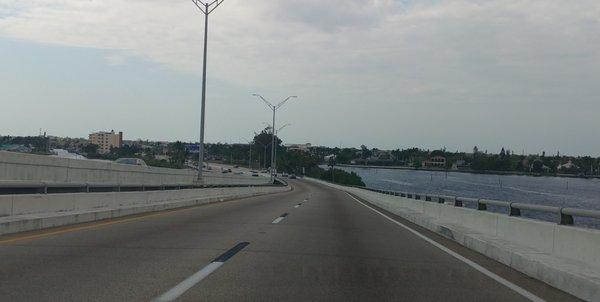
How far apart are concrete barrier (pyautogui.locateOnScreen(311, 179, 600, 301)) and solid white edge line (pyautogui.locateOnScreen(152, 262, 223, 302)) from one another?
200 inches

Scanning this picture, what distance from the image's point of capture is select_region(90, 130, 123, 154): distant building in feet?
250

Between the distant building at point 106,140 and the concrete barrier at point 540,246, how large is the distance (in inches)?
2541

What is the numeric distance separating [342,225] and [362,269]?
9459 mm

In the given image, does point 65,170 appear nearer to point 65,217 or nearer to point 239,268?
point 65,217

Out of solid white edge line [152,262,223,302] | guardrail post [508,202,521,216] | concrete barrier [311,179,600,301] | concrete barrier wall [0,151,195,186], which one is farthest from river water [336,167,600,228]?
solid white edge line [152,262,223,302]

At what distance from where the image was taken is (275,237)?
48.6 ft

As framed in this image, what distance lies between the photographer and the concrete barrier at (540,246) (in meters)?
8.57

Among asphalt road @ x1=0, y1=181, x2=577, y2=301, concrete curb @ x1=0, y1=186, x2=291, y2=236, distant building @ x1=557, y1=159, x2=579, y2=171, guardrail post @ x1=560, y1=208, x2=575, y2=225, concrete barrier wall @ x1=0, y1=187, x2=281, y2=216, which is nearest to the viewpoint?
asphalt road @ x1=0, y1=181, x2=577, y2=301

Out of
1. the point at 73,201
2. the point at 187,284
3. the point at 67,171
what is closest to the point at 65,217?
the point at 73,201

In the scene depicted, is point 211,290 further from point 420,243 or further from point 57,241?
point 420,243

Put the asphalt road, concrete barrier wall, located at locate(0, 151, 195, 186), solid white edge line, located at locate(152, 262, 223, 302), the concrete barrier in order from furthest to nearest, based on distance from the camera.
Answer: concrete barrier wall, located at locate(0, 151, 195, 186), the concrete barrier, the asphalt road, solid white edge line, located at locate(152, 262, 223, 302)

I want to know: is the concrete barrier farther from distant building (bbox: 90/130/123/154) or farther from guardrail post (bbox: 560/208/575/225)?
distant building (bbox: 90/130/123/154)

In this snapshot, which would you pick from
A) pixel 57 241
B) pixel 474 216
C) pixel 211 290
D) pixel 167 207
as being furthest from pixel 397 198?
pixel 211 290

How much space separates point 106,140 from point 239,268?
74.4 meters
